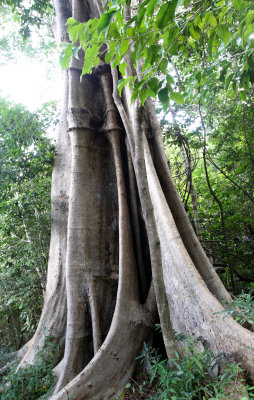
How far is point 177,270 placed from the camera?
8.02ft

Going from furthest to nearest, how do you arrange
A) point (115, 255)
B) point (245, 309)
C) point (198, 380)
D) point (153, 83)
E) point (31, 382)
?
1. point (115, 255)
2. point (31, 382)
3. point (245, 309)
4. point (198, 380)
5. point (153, 83)

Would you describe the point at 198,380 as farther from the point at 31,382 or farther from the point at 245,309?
the point at 31,382

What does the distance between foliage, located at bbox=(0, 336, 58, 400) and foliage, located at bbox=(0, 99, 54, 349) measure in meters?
1.61

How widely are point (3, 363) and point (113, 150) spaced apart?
3.28 meters

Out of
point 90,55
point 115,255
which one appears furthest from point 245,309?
point 90,55

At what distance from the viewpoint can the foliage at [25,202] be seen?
13.4ft

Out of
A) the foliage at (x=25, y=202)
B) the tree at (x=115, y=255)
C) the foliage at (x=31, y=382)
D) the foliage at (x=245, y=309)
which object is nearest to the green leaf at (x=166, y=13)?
the tree at (x=115, y=255)

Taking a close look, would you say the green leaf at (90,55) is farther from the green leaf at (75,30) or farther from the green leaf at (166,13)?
the green leaf at (166,13)

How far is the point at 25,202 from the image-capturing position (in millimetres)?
3984

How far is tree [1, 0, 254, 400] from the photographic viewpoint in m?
1.91

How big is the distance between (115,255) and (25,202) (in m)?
1.74

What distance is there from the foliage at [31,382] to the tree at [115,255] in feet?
0.44

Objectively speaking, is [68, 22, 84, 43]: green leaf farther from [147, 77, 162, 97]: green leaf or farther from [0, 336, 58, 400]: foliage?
[0, 336, 58, 400]: foliage

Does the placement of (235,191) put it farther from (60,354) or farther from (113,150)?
(60,354)
